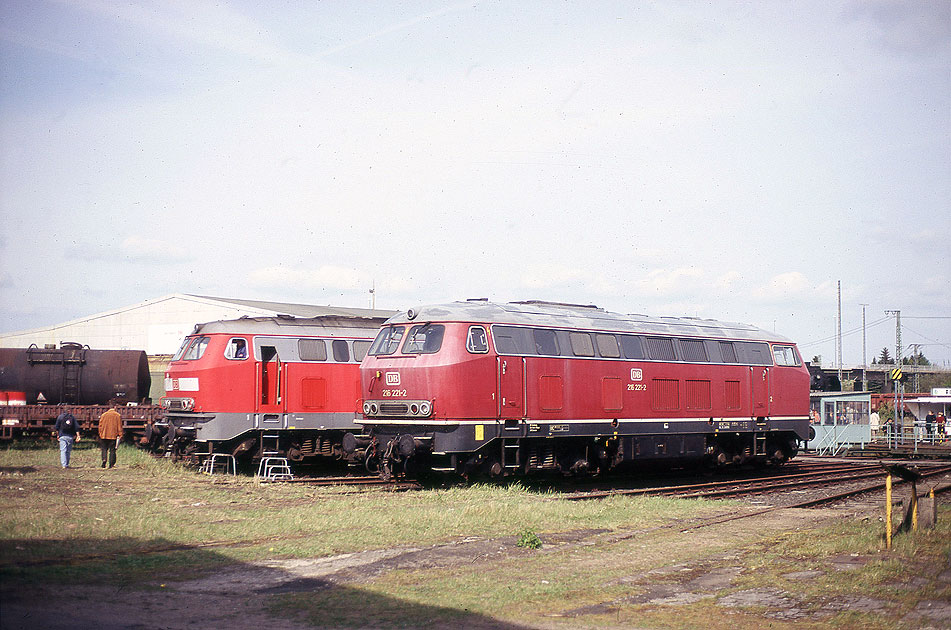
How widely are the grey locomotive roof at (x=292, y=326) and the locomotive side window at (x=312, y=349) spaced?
0.76ft

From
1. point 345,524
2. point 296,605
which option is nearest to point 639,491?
point 345,524

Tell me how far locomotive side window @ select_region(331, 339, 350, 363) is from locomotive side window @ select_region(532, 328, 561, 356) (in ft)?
19.7

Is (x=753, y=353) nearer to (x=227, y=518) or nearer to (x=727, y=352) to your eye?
(x=727, y=352)

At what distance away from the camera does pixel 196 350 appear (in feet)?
75.5

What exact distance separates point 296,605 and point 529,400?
11.0 m

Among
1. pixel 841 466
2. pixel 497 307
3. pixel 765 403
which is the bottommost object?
pixel 841 466

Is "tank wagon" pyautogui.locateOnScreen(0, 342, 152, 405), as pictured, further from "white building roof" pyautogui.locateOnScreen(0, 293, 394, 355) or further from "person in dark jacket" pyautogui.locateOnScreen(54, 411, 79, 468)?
"white building roof" pyautogui.locateOnScreen(0, 293, 394, 355)

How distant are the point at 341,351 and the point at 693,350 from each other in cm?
917

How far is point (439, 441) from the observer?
61.7 ft

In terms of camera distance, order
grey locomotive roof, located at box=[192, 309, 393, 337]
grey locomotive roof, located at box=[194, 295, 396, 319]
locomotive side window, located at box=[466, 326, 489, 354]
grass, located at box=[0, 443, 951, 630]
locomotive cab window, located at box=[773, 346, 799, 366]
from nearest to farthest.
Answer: grass, located at box=[0, 443, 951, 630]
locomotive side window, located at box=[466, 326, 489, 354]
grey locomotive roof, located at box=[192, 309, 393, 337]
locomotive cab window, located at box=[773, 346, 799, 366]
grey locomotive roof, located at box=[194, 295, 396, 319]

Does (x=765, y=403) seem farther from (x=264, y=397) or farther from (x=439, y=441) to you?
(x=264, y=397)

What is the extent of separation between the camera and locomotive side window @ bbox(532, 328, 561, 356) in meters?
20.3

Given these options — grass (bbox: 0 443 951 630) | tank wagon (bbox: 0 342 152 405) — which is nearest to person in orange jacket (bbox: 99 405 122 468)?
grass (bbox: 0 443 951 630)

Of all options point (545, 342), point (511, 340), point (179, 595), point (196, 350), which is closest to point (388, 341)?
point (511, 340)
